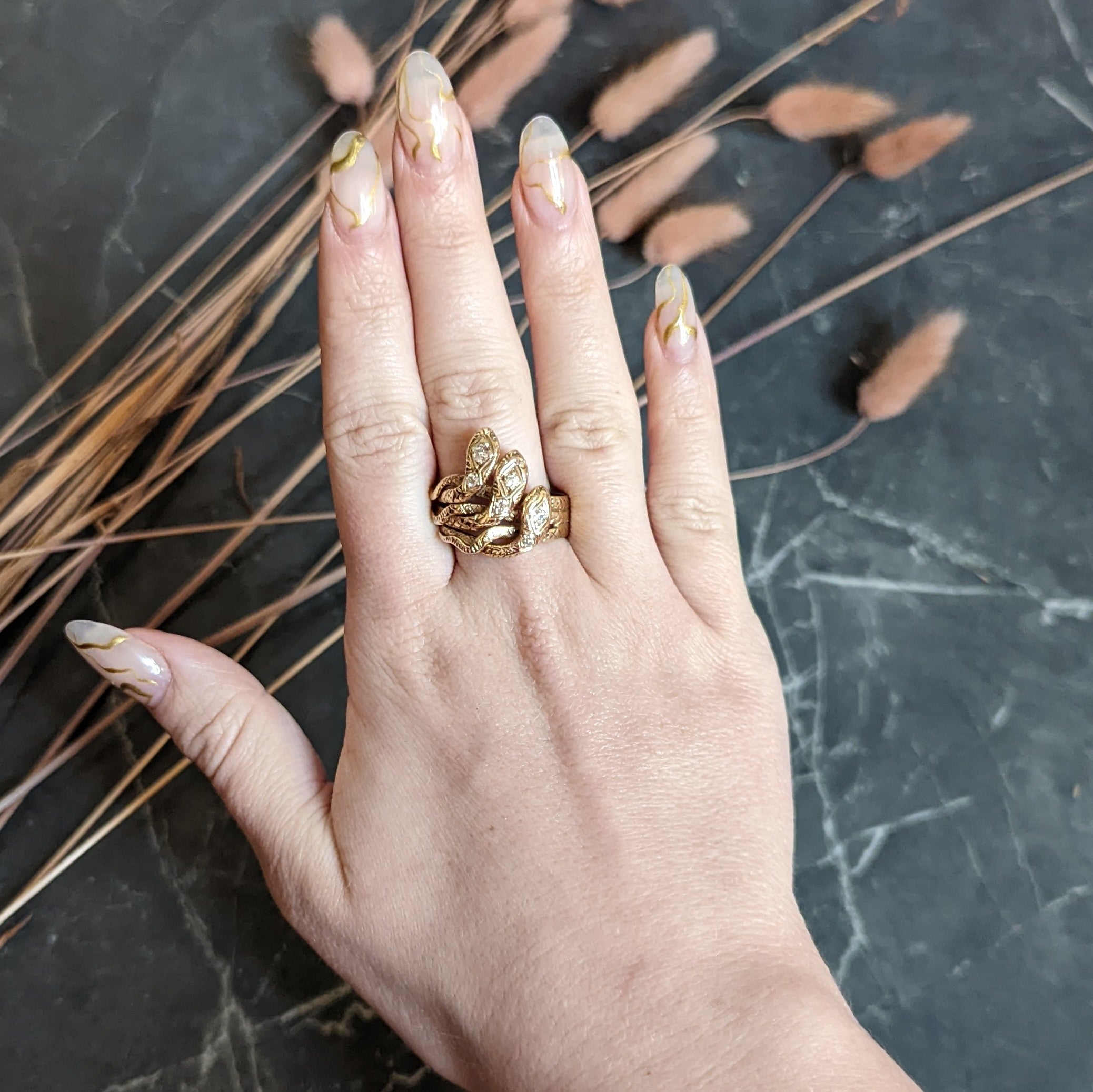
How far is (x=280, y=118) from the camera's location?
0.89 meters

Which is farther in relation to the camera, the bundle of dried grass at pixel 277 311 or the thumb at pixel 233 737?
the bundle of dried grass at pixel 277 311

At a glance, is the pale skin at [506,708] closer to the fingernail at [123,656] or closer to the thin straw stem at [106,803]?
the fingernail at [123,656]

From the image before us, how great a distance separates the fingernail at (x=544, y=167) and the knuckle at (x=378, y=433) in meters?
0.18

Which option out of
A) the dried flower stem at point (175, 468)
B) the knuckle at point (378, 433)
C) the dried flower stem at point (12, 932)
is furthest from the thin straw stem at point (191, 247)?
the dried flower stem at point (12, 932)

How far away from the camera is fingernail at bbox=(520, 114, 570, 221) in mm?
635

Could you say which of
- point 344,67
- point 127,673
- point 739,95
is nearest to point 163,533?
point 127,673

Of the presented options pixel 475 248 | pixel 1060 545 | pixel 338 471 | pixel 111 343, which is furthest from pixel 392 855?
pixel 1060 545

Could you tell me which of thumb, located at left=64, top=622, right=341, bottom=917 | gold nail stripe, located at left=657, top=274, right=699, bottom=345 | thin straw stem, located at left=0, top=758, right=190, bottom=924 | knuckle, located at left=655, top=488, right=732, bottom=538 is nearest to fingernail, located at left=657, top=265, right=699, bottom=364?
gold nail stripe, located at left=657, top=274, right=699, bottom=345

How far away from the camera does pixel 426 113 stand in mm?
626

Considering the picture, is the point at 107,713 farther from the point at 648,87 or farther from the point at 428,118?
the point at 648,87

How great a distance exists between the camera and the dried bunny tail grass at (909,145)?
2.77 feet

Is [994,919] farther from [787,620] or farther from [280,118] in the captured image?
[280,118]

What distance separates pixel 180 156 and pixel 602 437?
549 millimetres

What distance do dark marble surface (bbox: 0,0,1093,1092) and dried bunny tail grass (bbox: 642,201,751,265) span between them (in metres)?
0.02
